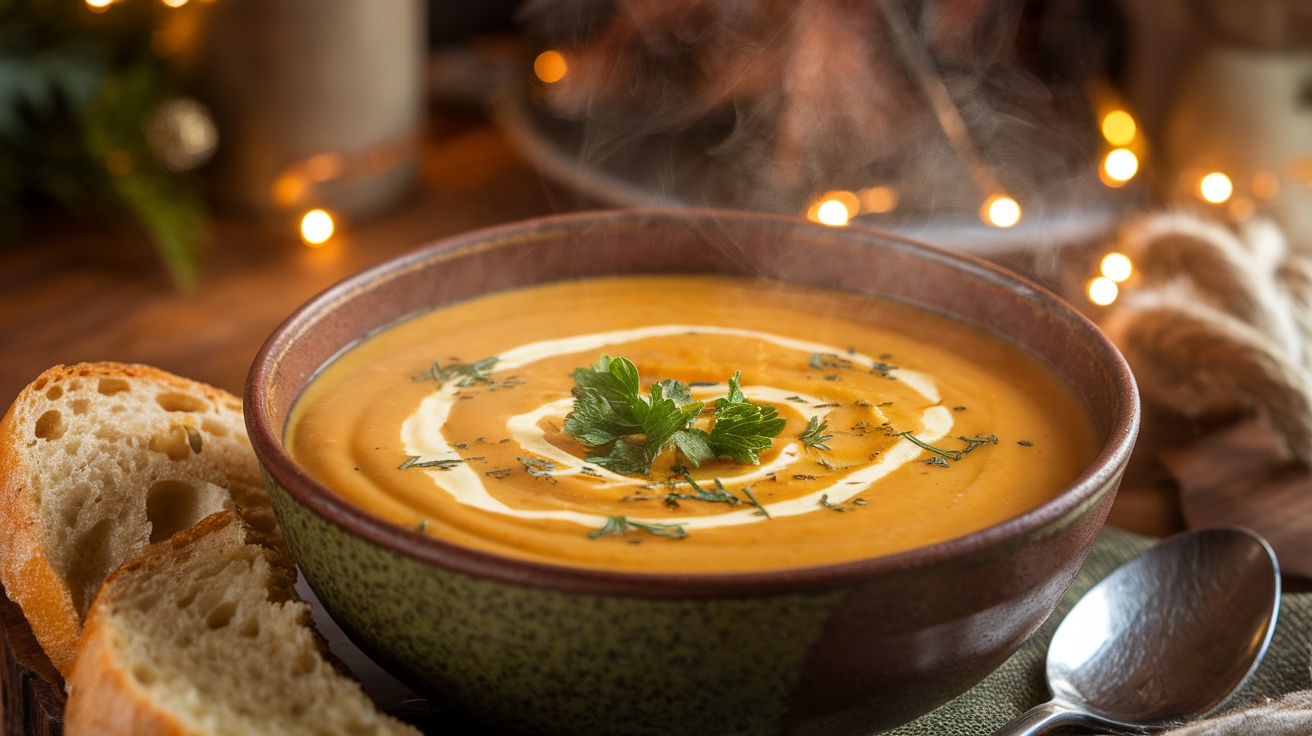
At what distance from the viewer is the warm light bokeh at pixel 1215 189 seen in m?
3.20

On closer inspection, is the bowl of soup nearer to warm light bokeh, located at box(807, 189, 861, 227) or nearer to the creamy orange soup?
the creamy orange soup

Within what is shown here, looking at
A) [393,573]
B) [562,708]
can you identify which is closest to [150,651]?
[393,573]

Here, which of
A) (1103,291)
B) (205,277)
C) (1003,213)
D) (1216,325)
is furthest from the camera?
(205,277)

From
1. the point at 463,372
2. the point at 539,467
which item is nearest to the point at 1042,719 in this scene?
the point at 539,467

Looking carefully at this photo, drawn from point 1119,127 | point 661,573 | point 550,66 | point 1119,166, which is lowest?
point 1119,127

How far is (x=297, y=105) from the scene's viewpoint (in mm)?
3547

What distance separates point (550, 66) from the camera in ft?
12.5

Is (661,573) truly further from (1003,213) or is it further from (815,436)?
(1003,213)

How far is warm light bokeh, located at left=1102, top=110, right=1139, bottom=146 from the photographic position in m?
3.76

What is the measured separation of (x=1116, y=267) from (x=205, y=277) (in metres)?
2.28

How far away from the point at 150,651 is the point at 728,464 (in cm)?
64

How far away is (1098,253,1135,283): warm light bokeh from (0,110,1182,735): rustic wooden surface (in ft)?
4.55

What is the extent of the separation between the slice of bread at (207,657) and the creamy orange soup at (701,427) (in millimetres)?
146

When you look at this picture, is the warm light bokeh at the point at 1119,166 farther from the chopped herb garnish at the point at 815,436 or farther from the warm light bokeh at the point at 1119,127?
the chopped herb garnish at the point at 815,436
